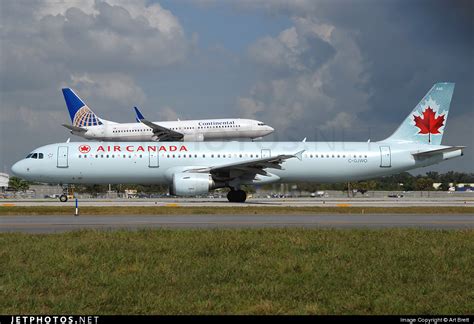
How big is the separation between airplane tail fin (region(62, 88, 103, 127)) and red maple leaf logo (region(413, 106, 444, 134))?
125ft

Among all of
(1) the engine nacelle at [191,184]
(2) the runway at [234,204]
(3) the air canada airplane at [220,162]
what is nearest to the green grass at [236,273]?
(2) the runway at [234,204]

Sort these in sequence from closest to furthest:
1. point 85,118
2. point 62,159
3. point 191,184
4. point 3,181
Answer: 1. point 191,184
2. point 62,159
3. point 85,118
4. point 3,181

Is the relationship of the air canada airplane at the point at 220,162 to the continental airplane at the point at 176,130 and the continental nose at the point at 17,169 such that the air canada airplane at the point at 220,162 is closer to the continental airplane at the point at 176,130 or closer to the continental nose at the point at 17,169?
the continental nose at the point at 17,169

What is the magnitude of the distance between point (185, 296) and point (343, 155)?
30.2 meters

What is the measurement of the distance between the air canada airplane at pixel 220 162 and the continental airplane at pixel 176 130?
71.8 ft

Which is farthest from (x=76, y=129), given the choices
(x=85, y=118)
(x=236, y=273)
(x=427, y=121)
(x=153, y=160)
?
(x=236, y=273)

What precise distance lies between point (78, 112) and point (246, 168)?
38434mm

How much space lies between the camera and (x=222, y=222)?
20906 millimetres

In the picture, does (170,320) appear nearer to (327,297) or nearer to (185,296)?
(185,296)

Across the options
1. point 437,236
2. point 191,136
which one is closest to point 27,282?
point 437,236

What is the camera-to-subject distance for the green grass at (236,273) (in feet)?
27.9

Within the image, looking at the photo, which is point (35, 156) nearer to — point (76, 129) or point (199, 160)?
point (199, 160)

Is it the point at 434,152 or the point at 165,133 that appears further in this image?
the point at 165,133

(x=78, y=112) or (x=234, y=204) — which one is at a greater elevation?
(x=78, y=112)
